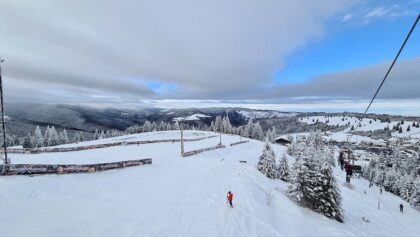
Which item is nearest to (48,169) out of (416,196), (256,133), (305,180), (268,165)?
(305,180)

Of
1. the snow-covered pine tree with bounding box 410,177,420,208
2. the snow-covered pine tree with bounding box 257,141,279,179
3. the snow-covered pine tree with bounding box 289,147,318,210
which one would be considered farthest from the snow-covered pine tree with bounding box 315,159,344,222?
the snow-covered pine tree with bounding box 410,177,420,208

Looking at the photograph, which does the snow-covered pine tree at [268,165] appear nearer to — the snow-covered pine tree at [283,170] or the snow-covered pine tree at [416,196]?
the snow-covered pine tree at [283,170]

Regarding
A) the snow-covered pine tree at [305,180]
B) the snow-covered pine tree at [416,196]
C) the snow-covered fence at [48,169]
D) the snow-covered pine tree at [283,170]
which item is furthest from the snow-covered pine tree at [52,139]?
the snow-covered pine tree at [416,196]

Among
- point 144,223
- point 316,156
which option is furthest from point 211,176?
point 144,223

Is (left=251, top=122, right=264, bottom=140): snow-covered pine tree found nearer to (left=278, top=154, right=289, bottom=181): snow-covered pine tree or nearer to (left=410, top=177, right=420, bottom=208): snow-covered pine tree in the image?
(left=410, top=177, right=420, bottom=208): snow-covered pine tree

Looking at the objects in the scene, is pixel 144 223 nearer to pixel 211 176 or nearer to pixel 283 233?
pixel 283 233
